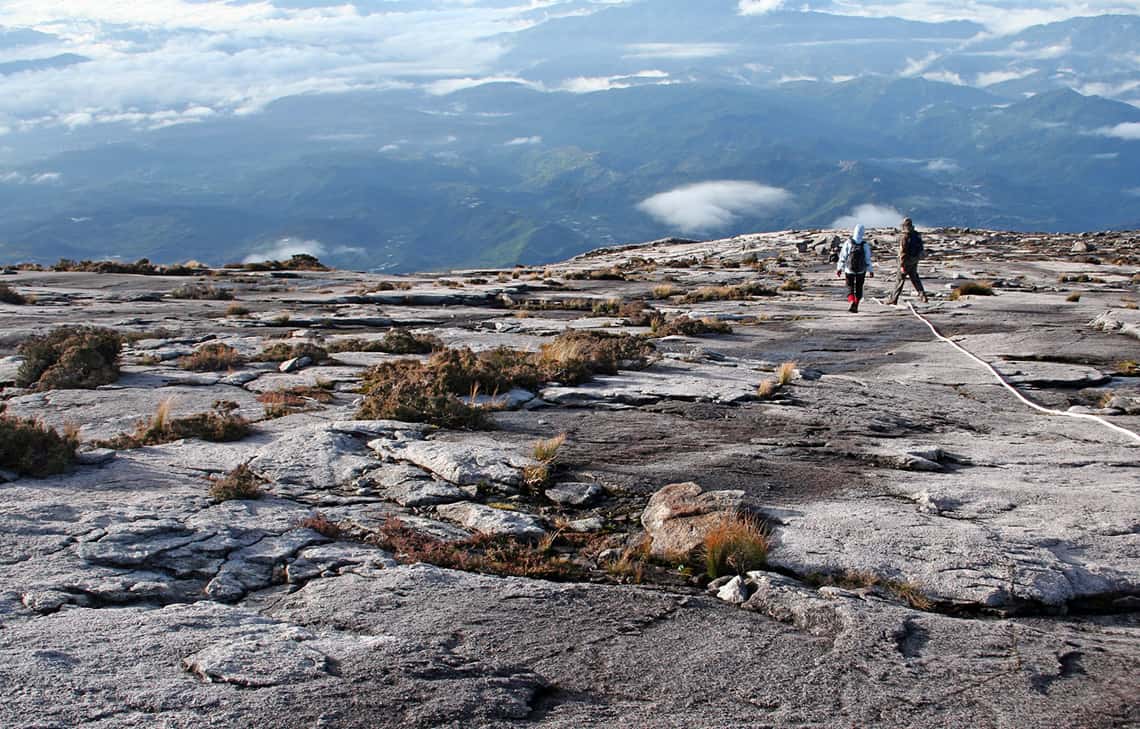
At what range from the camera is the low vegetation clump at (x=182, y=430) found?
1045 centimetres

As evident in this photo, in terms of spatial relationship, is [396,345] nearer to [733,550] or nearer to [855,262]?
[733,550]

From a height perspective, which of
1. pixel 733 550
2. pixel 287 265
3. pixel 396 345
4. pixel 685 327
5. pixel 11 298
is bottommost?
pixel 287 265

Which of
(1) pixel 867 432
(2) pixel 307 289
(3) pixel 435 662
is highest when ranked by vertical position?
(3) pixel 435 662

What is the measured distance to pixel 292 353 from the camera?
16844 millimetres

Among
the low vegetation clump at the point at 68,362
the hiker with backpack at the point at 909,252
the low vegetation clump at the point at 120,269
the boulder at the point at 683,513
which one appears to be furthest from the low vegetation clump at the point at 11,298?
the hiker with backpack at the point at 909,252

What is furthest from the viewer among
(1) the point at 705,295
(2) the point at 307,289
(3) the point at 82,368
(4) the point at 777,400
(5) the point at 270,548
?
(2) the point at 307,289

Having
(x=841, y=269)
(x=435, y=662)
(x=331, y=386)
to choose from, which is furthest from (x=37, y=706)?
(x=841, y=269)

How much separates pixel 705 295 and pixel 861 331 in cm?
978

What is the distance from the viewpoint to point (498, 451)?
994 centimetres

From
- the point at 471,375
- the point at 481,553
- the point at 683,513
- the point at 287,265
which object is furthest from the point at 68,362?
the point at 287,265

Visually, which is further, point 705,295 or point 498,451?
point 705,295

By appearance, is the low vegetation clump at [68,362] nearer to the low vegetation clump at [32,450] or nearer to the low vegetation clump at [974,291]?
the low vegetation clump at [32,450]

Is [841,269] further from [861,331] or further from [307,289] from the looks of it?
[307,289]

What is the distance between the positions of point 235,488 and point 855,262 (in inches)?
835
